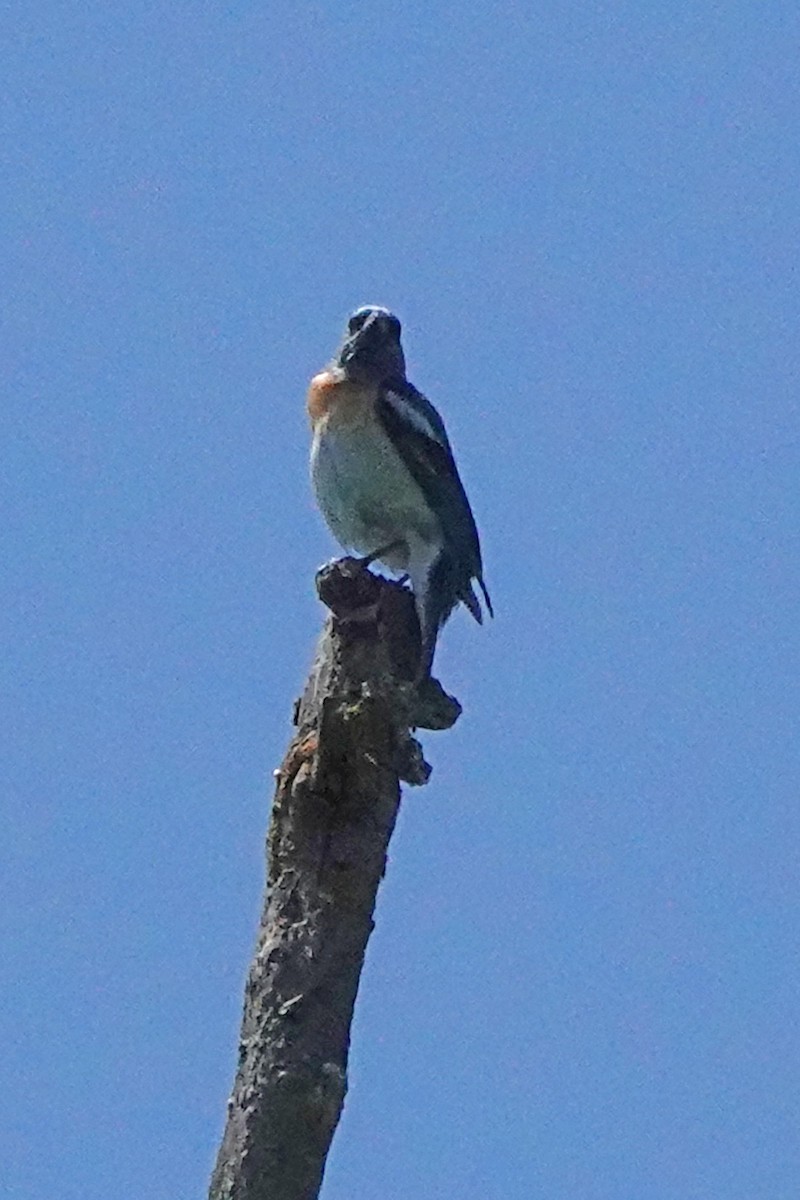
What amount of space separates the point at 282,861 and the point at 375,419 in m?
4.47

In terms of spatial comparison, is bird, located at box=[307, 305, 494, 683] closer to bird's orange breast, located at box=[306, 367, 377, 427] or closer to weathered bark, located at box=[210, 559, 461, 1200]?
bird's orange breast, located at box=[306, 367, 377, 427]

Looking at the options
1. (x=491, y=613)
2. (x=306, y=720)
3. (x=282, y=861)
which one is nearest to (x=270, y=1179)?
(x=282, y=861)

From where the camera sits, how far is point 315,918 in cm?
684

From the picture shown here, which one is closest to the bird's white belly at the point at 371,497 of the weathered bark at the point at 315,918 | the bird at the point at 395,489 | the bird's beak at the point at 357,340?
the bird at the point at 395,489

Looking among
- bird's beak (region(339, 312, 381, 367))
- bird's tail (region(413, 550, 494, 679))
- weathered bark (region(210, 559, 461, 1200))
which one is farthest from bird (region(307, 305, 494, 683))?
weathered bark (region(210, 559, 461, 1200))

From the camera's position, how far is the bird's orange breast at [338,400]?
1113cm

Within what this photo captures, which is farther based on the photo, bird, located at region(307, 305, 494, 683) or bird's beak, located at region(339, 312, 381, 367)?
bird's beak, located at region(339, 312, 381, 367)

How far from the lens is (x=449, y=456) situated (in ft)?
36.2

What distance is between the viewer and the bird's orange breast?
36.5 feet

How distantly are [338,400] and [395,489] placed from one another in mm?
774

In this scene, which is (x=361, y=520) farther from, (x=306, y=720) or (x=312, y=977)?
(x=312, y=977)

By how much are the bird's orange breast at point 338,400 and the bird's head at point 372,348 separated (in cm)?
10

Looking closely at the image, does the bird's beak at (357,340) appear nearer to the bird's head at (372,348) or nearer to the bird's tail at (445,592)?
the bird's head at (372,348)

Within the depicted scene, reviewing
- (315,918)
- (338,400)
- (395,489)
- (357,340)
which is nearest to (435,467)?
(395,489)
